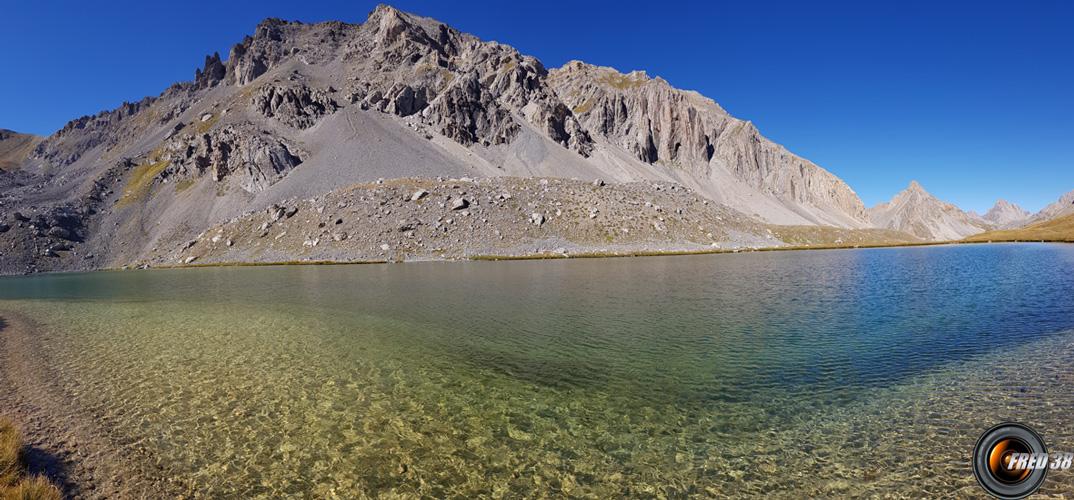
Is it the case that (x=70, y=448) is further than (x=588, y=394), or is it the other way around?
(x=588, y=394)

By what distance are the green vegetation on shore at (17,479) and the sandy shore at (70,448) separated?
1.41 ft

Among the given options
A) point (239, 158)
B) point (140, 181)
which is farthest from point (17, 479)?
point (140, 181)

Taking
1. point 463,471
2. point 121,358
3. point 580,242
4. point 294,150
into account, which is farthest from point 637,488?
point 294,150

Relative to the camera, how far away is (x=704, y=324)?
989 inches

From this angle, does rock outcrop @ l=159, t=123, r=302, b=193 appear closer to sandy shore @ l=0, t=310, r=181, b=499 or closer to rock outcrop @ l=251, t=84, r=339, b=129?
rock outcrop @ l=251, t=84, r=339, b=129

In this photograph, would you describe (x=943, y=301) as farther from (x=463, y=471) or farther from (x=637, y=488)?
(x=463, y=471)

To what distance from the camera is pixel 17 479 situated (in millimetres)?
9570

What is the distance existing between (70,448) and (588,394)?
49.5 feet

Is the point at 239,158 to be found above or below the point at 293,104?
below

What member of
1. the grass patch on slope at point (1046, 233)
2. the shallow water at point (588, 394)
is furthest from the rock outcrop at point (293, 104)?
the grass patch on slope at point (1046, 233)

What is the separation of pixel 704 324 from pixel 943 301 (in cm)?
2003

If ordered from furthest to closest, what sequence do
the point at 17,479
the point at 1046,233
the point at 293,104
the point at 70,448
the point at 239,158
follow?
the point at 293,104 → the point at 239,158 → the point at 1046,233 → the point at 70,448 → the point at 17,479

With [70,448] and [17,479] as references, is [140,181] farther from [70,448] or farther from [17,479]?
[17,479]

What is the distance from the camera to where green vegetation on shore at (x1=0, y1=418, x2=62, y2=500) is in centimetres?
869
